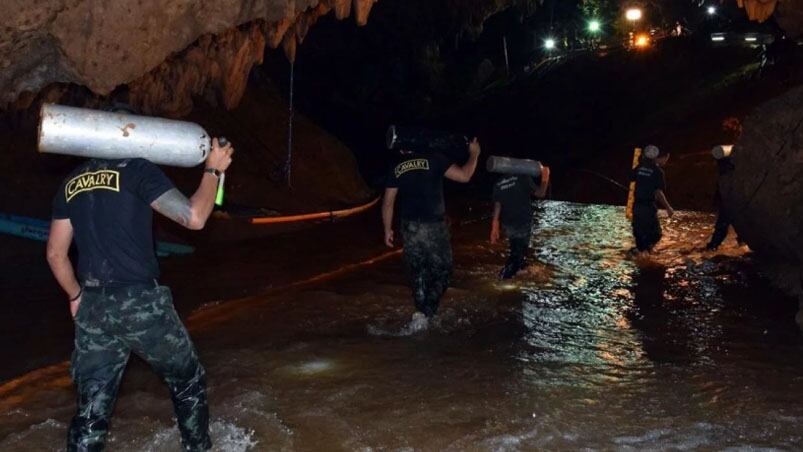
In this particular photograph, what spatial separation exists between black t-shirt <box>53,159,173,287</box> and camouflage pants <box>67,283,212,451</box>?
0.32 feet

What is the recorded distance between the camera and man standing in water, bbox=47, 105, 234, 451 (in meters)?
3.39

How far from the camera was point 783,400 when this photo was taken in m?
4.58

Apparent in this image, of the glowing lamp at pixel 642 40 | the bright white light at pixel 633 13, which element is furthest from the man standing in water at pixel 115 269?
the bright white light at pixel 633 13

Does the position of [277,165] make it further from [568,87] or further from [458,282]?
[568,87]

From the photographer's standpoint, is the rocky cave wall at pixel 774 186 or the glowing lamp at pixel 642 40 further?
the glowing lamp at pixel 642 40

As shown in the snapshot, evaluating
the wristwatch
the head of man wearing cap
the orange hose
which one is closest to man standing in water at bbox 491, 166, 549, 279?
the head of man wearing cap

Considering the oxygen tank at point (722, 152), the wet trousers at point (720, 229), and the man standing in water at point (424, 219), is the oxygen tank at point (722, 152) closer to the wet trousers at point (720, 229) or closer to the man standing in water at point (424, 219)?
the wet trousers at point (720, 229)

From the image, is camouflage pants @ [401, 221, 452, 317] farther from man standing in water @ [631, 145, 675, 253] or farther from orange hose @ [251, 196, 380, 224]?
orange hose @ [251, 196, 380, 224]

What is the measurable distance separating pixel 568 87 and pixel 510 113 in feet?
10.6

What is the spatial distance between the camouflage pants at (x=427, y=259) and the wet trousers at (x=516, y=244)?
240cm

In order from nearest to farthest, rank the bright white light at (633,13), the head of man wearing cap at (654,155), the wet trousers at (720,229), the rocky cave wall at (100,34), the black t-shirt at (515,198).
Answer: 1. the rocky cave wall at (100,34)
2. the black t-shirt at (515,198)
3. the head of man wearing cap at (654,155)
4. the wet trousers at (720,229)
5. the bright white light at (633,13)

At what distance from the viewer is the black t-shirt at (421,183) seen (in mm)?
6266

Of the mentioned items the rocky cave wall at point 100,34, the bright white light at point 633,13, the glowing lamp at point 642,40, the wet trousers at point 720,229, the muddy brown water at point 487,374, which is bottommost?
the muddy brown water at point 487,374

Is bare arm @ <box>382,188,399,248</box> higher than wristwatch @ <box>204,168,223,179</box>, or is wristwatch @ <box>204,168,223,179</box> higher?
wristwatch @ <box>204,168,223,179</box>
